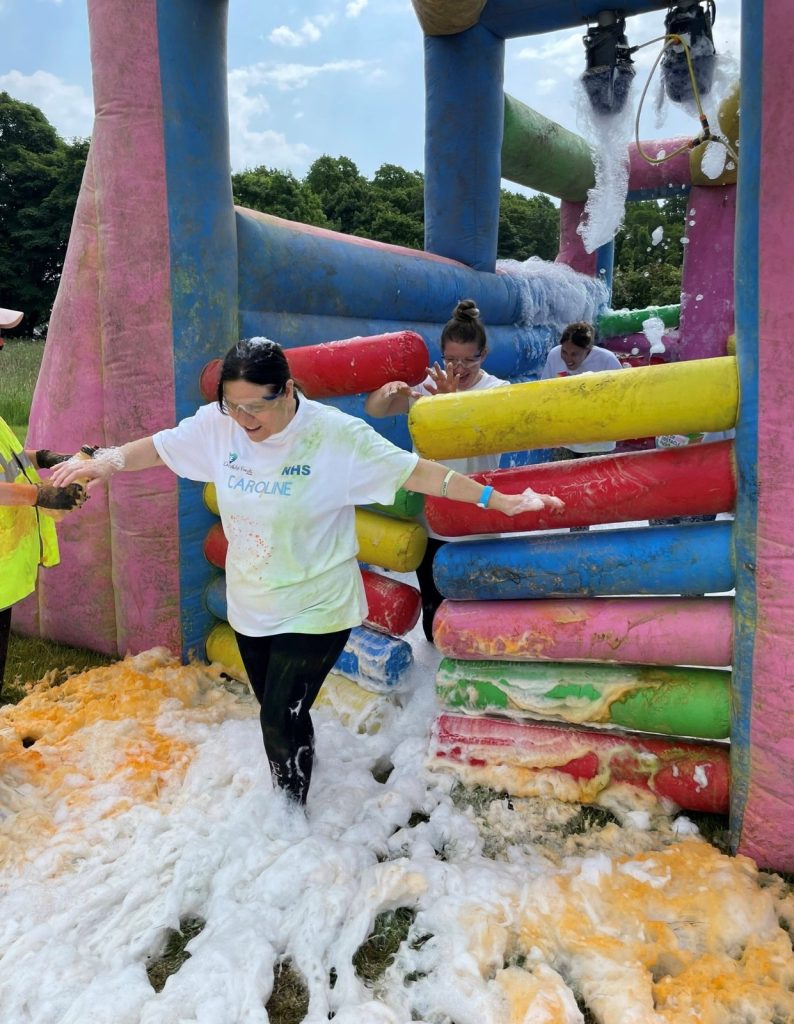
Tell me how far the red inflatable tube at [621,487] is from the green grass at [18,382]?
6507 millimetres

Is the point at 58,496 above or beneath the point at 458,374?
beneath

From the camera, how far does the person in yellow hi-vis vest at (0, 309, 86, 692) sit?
2.25m

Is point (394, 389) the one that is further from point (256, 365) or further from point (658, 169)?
point (658, 169)

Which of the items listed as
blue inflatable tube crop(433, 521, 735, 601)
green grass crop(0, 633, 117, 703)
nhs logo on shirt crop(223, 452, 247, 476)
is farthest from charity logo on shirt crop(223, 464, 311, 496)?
green grass crop(0, 633, 117, 703)

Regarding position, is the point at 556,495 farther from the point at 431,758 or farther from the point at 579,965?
the point at 579,965

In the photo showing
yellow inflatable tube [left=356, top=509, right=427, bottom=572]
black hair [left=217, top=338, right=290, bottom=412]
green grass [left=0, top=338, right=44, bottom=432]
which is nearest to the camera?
black hair [left=217, top=338, right=290, bottom=412]

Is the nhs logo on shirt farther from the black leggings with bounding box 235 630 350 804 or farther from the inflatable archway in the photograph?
the inflatable archway

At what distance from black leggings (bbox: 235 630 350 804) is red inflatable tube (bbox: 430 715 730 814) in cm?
47

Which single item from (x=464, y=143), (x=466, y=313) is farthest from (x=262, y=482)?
(x=464, y=143)

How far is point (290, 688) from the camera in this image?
211 cm

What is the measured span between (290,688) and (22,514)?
1081 millimetres

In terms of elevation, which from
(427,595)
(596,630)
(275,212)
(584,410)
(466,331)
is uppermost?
(275,212)

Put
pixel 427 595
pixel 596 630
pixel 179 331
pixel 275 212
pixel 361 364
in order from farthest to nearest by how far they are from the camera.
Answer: pixel 275 212 → pixel 427 595 → pixel 179 331 → pixel 361 364 → pixel 596 630

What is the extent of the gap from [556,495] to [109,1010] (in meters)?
1.67
